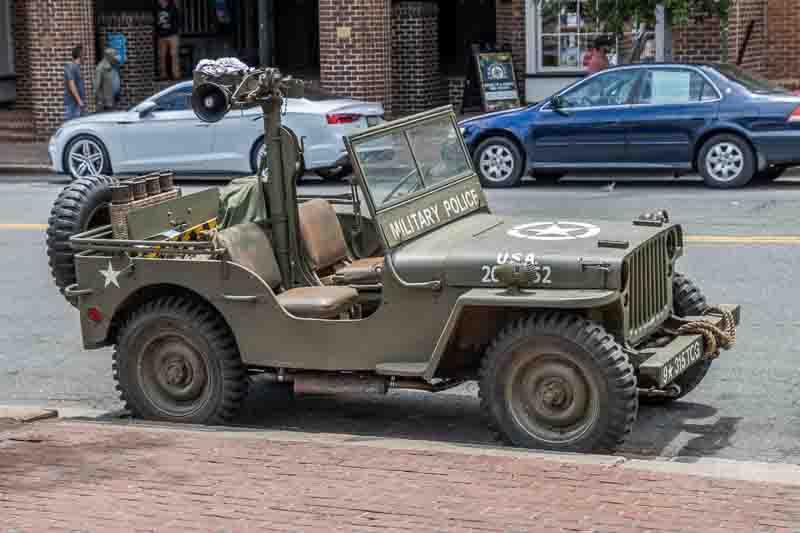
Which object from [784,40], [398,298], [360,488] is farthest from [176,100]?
[360,488]

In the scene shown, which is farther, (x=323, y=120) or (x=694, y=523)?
(x=323, y=120)

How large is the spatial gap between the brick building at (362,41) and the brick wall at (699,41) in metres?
0.02

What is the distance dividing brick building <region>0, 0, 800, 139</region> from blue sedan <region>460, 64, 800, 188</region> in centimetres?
342

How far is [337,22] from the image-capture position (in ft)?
81.8

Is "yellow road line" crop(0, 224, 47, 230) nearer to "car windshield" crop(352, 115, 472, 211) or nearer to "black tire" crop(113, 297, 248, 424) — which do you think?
"black tire" crop(113, 297, 248, 424)

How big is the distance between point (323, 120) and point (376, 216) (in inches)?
496

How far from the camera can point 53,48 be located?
26703 millimetres

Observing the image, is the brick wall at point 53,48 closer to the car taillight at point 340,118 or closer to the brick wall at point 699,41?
the car taillight at point 340,118

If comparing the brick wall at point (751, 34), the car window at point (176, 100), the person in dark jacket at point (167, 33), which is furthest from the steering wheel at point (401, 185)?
the person in dark jacket at point (167, 33)

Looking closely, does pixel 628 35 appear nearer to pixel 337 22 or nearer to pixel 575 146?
pixel 337 22

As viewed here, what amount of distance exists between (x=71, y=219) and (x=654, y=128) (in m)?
10.7

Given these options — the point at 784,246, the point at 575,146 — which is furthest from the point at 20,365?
the point at 575,146

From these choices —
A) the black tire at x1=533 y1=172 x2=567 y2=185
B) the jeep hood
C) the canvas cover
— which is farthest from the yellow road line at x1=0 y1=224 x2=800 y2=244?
the canvas cover

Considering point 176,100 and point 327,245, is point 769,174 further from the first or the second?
point 327,245
